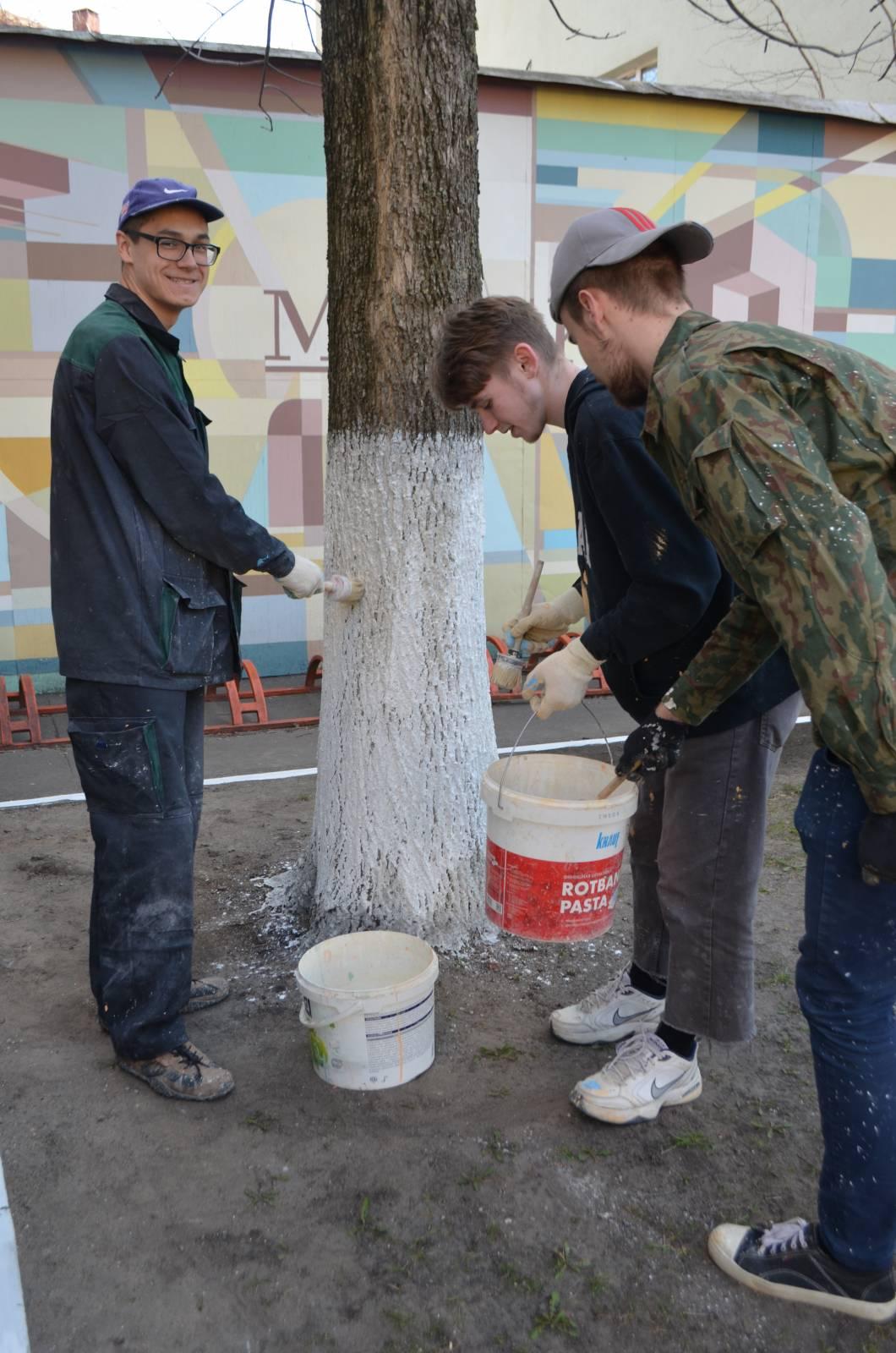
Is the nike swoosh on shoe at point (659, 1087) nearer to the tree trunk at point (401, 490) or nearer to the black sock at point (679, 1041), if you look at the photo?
the black sock at point (679, 1041)

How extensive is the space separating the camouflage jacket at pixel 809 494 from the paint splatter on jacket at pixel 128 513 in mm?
1324

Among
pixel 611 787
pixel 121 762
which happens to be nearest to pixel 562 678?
pixel 611 787

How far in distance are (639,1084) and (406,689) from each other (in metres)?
1.43

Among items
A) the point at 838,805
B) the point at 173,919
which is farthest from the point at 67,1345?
the point at 838,805

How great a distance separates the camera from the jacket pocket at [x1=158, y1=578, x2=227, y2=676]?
9.03 ft

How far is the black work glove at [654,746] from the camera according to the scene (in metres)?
2.42

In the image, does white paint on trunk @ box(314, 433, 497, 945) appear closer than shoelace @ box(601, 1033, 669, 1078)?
No

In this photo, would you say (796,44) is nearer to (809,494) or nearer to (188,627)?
(188,627)

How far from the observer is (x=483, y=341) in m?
2.56

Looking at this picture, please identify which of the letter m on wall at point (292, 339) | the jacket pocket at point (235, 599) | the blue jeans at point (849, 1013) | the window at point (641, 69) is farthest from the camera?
the window at point (641, 69)

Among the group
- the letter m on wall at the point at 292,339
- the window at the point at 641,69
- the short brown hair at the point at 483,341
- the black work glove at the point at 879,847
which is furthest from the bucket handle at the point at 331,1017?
the window at the point at 641,69

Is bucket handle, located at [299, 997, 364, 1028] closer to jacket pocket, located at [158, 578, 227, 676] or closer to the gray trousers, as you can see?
the gray trousers

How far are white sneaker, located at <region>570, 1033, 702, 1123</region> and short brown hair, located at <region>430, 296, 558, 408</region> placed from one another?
1.77 metres

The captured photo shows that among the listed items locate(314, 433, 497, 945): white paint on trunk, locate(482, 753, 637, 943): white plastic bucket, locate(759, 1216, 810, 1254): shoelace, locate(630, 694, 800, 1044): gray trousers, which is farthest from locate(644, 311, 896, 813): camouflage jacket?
locate(314, 433, 497, 945): white paint on trunk
